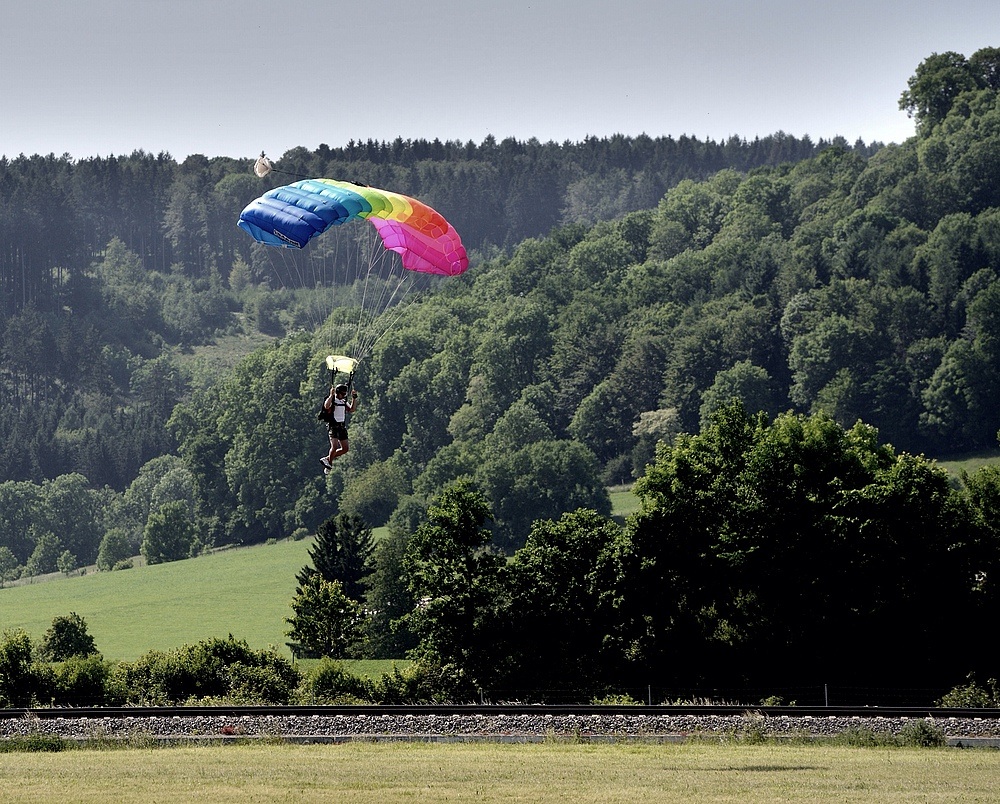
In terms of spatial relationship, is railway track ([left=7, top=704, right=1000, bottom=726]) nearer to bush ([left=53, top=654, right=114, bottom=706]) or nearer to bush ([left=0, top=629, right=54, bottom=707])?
bush ([left=53, top=654, right=114, bottom=706])

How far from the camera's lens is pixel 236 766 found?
1398 inches

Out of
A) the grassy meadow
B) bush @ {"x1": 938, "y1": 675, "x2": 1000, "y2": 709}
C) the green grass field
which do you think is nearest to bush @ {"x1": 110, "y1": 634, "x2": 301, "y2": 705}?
bush @ {"x1": 938, "y1": 675, "x2": 1000, "y2": 709}

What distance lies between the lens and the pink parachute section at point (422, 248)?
44156 mm

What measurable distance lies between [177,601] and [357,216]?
91.4m

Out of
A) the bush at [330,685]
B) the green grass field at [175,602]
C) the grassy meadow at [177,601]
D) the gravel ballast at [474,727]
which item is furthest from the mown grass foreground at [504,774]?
the green grass field at [175,602]

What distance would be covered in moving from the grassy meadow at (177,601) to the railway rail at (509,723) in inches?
2188

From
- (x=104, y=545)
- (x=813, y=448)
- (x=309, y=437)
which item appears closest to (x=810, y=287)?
(x=309, y=437)

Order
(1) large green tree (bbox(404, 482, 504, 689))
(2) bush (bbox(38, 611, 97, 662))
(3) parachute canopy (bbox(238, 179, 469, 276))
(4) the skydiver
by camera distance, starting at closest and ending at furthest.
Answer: (4) the skydiver → (3) parachute canopy (bbox(238, 179, 469, 276)) → (1) large green tree (bbox(404, 482, 504, 689)) → (2) bush (bbox(38, 611, 97, 662))

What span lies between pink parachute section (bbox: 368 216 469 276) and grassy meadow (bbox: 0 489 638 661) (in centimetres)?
5634

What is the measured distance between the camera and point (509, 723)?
4088cm

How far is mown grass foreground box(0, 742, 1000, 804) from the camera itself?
31484mm

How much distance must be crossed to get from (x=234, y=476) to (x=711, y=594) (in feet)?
462

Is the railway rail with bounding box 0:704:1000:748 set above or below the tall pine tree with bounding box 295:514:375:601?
below

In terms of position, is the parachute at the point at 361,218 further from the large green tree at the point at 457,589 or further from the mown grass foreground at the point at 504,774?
the large green tree at the point at 457,589
